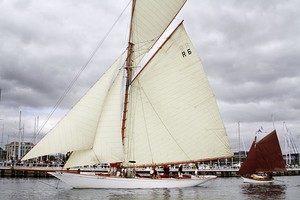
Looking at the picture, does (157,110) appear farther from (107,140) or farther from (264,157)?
(264,157)

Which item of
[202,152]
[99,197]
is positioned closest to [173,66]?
[202,152]

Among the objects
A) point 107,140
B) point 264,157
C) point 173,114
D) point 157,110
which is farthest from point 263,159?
point 107,140

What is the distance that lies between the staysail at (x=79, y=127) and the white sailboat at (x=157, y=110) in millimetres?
245

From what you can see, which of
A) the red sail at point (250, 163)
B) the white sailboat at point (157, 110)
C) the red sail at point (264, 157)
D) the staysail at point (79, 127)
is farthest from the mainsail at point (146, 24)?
the red sail at point (264, 157)

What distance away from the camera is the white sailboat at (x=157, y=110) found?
33250 mm

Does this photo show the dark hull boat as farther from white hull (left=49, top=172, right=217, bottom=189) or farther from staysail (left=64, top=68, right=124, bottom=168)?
staysail (left=64, top=68, right=124, bottom=168)

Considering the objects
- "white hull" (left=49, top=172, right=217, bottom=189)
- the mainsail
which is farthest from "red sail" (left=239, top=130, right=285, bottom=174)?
the mainsail

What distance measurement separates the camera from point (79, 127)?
31.5 meters

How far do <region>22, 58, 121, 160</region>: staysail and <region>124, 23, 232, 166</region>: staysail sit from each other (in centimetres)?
498

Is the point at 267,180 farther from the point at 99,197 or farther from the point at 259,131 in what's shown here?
the point at 99,197

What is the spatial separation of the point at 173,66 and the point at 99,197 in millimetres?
16440

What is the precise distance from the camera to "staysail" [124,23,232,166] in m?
36.0

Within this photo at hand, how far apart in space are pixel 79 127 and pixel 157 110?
8.88 metres

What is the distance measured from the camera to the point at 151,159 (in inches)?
1412
